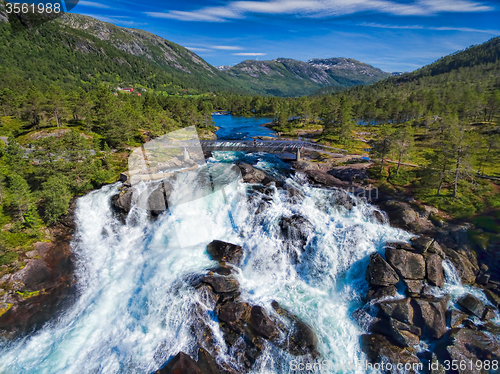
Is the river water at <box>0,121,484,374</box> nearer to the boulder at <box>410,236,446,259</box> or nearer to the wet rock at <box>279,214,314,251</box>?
the wet rock at <box>279,214,314,251</box>

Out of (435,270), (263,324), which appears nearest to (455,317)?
(435,270)

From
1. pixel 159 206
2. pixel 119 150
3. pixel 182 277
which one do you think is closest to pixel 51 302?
pixel 182 277

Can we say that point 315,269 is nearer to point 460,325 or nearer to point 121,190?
point 460,325

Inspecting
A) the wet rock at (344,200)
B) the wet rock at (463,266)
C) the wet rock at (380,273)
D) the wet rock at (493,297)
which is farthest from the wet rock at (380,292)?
the wet rock at (344,200)

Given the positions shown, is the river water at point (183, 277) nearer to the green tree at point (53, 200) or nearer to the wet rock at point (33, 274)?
the green tree at point (53, 200)

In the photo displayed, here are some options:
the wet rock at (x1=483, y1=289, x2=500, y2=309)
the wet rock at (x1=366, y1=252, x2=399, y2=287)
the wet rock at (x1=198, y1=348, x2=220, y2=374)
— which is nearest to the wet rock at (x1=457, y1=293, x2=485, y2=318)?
the wet rock at (x1=483, y1=289, x2=500, y2=309)

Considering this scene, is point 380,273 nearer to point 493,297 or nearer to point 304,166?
point 493,297
